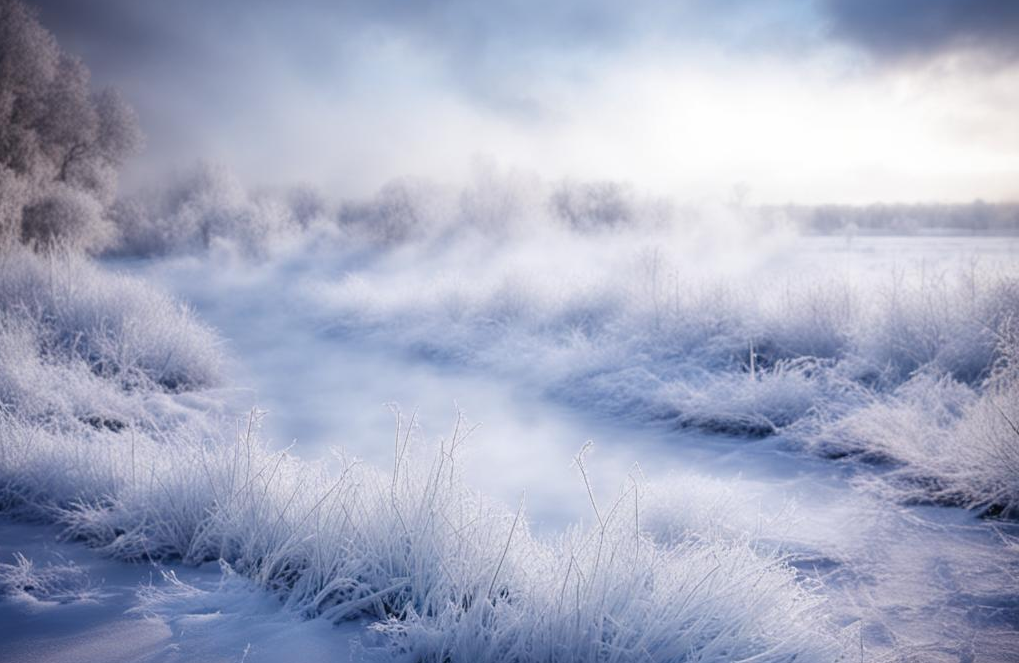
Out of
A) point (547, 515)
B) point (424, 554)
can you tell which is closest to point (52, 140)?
point (547, 515)

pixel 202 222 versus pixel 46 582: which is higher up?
pixel 202 222

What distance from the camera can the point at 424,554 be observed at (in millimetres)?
2324

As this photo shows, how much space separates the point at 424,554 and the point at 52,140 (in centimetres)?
1665

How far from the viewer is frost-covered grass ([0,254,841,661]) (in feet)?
6.30

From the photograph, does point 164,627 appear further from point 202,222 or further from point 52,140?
point 202,222

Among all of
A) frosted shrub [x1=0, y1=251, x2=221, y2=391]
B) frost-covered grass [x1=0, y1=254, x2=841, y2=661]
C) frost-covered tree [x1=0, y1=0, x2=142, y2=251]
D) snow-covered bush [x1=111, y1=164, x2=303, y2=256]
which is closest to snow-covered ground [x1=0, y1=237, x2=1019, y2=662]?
frost-covered grass [x1=0, y1=254, x2=841, y2=661]

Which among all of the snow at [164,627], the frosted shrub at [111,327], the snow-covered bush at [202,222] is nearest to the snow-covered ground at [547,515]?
the snow at [164,627]

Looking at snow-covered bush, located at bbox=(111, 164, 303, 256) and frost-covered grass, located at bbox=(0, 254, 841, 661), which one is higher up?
snow-covered bush, located at bbox=(111, 164, 303, 256)

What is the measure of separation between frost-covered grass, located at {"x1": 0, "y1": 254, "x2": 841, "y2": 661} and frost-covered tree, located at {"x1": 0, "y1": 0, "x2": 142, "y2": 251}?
436 inches

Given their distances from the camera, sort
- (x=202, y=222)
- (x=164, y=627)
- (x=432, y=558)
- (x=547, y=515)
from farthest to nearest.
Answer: (x=202, y=222)
(x=547, y=515)
(x=432, y=558)
(x=164, y=627)

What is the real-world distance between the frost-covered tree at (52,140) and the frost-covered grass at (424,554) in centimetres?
1107

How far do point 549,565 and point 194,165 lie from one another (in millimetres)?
37221

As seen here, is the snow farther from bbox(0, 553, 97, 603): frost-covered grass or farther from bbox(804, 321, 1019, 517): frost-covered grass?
bbox(804, 321, 1019, 517): frost-covered grass

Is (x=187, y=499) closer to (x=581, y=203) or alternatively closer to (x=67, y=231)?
(x=67, y=231)
